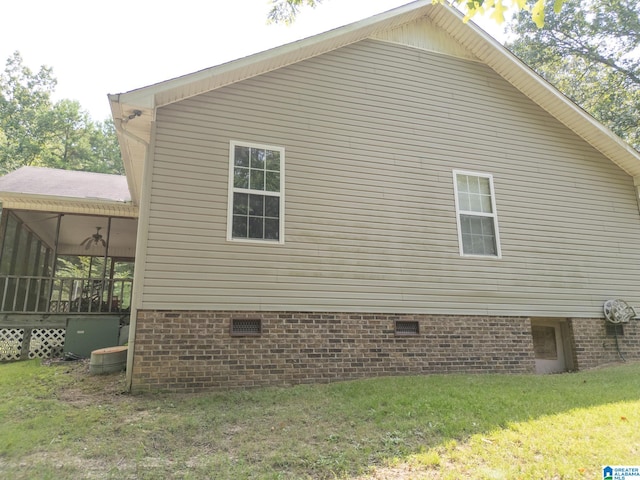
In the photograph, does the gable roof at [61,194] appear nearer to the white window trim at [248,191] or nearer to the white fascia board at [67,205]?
the white fascia board at [67,205]

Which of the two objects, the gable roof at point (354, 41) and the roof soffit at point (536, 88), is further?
the roof soffit at point (536, 88)

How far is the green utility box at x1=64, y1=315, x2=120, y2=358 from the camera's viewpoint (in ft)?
28.2

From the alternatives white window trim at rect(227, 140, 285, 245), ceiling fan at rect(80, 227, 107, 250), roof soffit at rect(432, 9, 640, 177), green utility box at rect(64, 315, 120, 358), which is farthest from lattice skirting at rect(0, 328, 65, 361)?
roof soffit at rect(432, 9, 640, 177)

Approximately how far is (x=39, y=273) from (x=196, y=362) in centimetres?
928

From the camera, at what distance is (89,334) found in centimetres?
875

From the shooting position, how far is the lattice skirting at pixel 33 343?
27.4 feet

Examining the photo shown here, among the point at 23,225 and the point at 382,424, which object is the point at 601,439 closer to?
the point at 382,424

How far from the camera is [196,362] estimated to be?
580 cm

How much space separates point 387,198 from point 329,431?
4.35 meters

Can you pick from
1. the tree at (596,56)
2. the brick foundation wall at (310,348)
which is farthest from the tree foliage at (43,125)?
the tree at (596,56)

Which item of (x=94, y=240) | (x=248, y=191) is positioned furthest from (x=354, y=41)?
(x=94, y=240)

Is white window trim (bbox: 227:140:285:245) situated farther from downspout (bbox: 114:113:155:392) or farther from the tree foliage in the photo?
the tree foliage

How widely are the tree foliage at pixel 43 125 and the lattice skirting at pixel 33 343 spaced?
20.6 metres

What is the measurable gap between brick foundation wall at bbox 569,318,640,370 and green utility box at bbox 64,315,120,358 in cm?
953
